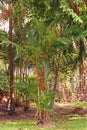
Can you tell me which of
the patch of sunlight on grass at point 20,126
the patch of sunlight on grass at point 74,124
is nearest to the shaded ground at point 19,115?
the patch of sunlight on grass at point 20,126

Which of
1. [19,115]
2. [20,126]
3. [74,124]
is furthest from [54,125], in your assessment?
[19,115]

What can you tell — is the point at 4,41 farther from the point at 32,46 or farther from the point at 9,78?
the point at 9,78

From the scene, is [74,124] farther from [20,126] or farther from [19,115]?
[19,115]

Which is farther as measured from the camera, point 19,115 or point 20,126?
point 19,115

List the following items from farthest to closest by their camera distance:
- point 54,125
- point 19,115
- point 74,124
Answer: point 19,115 → point 74,124 → point 54,125

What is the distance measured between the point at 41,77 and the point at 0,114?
4021mm

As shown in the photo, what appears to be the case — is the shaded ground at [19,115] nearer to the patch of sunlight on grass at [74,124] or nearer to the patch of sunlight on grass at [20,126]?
the patch of sunlight on grass at [20,126]

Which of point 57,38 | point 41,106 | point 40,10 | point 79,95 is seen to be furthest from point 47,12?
point 79,95

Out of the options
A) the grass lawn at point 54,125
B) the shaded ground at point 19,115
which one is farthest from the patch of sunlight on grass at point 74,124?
the shaded ground at point 19,115

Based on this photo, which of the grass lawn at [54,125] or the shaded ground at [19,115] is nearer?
the grass lawn at [54,125]

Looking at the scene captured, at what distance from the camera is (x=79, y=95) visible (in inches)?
760

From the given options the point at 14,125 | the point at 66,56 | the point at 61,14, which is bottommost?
the point at 14,125

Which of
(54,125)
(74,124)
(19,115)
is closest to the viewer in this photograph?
(54,125)

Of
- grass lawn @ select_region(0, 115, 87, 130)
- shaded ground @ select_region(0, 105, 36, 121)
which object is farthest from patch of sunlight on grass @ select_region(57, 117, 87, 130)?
shaded ground @ select_region(0, 105, 36, 121)
